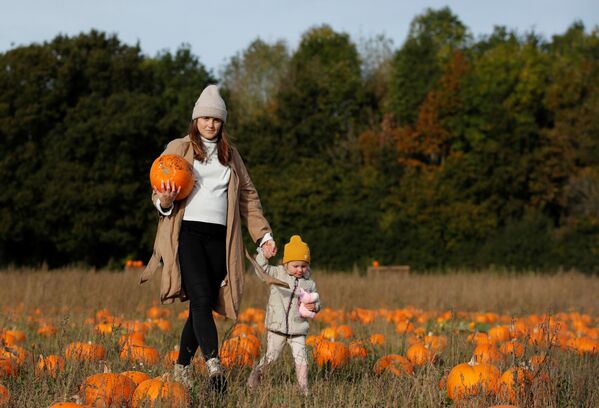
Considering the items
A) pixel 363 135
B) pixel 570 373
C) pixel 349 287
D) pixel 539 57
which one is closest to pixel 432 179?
pixel 363 135

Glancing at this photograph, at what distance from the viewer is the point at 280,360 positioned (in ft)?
17.1

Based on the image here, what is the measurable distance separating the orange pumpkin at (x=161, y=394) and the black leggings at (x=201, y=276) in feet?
2.08

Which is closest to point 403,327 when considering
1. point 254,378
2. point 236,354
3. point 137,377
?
point 236,354

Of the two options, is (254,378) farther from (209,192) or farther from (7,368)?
(7,368)

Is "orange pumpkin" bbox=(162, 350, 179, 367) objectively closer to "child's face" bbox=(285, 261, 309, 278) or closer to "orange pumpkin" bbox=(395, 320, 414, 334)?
"child's face" bbox=(285, 261, 309, 278)

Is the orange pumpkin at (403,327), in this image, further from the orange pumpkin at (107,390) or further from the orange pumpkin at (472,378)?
the orange pumpkin at (107,390)

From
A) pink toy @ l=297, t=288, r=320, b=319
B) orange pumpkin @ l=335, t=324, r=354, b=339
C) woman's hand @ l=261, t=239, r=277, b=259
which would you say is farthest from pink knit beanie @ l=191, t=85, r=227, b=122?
orange pumpkin @ l=335, t=324, r=354, b=339

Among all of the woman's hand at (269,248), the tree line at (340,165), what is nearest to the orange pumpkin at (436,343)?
the woman's hand at (269,248)

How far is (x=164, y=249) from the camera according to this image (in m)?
4.36

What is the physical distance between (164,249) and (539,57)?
34.8 meters

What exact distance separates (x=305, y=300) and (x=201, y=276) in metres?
0.67

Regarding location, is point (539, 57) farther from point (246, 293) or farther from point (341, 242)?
point (246, 293)

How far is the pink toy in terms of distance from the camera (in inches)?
185

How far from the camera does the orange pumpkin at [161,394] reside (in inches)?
130
